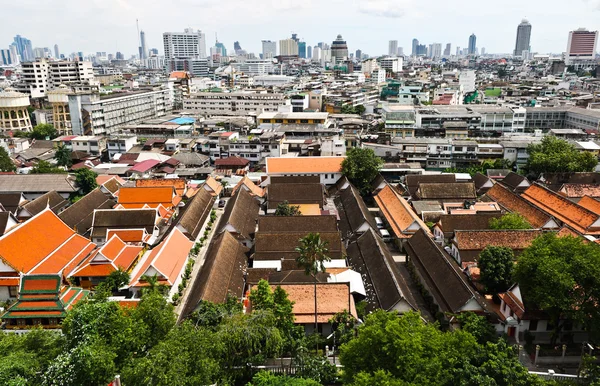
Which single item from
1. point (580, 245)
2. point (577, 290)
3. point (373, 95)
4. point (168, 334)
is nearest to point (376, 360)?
point (168, 334)

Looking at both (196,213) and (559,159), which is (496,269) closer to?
(196,213)

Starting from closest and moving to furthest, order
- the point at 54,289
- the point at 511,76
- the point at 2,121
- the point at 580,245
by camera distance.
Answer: the point at 580,245 < the point at 54,289 < the point at 2,121 < the point at 511,76

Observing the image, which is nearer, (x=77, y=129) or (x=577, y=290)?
(x=577, y=290)

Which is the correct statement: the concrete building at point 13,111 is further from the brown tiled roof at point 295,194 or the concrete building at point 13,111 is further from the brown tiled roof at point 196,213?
the brown tiled roof at point 295,194

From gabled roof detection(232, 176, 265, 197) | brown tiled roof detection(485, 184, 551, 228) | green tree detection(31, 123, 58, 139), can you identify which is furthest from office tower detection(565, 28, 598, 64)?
green tree detection(31, 123, 58, 139)

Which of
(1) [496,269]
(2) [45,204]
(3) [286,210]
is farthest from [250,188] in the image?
(1) [496,269]

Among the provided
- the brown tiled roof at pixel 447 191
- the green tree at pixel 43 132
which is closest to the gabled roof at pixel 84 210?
the brown tiled roof at pixel 447 191

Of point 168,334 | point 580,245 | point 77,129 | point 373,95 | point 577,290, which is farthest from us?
point 373,95

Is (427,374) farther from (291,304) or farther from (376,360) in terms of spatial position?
(291,304)
